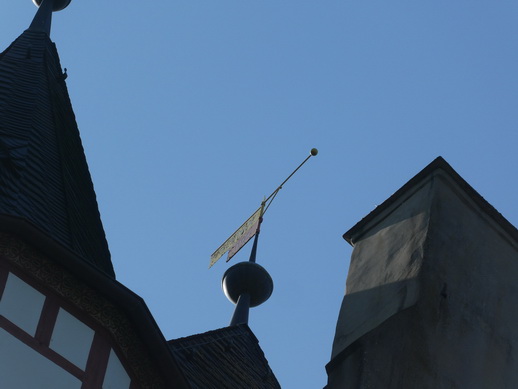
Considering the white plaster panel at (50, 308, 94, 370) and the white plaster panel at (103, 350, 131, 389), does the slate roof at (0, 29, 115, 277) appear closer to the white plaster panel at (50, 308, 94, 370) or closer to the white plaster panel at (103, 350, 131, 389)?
the white plaster panel at (50, 308, 94, 370)

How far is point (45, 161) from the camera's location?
13.7 metres

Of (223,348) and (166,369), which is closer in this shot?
(166,369)

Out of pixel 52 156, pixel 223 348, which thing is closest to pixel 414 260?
pixel 52 156

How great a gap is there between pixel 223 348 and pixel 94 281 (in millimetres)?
5435

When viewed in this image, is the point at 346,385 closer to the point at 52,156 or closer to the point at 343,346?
the point at 343,346

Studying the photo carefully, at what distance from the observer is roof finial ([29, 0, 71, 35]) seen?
69.4 feet

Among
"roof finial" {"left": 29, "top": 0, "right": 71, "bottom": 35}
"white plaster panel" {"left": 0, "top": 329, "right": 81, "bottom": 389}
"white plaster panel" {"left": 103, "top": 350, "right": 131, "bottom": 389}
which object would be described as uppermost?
"roof finial" {"left": 29, "top": 0, "right": 71, "bottom": 35}

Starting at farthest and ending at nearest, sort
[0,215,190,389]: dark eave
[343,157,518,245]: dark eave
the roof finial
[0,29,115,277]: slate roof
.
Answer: the roof finial
[0,29,115,277]: slate roof
[0,215,190,389]: dark eave
[343,157,518,245]: dark eave

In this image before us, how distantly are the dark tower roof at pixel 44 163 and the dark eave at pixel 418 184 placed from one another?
1765mm

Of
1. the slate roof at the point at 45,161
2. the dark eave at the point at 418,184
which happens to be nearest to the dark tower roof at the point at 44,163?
the slate roof at the point at 45,161

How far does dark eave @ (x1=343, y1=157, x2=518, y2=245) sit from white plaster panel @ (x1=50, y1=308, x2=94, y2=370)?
1738mm

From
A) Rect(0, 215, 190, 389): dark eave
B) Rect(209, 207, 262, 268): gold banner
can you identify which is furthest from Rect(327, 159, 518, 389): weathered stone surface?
Rect(209, 207, 262, 268): gold banner

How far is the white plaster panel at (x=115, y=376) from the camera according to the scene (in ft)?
33.7

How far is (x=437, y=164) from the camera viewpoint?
9633mm
